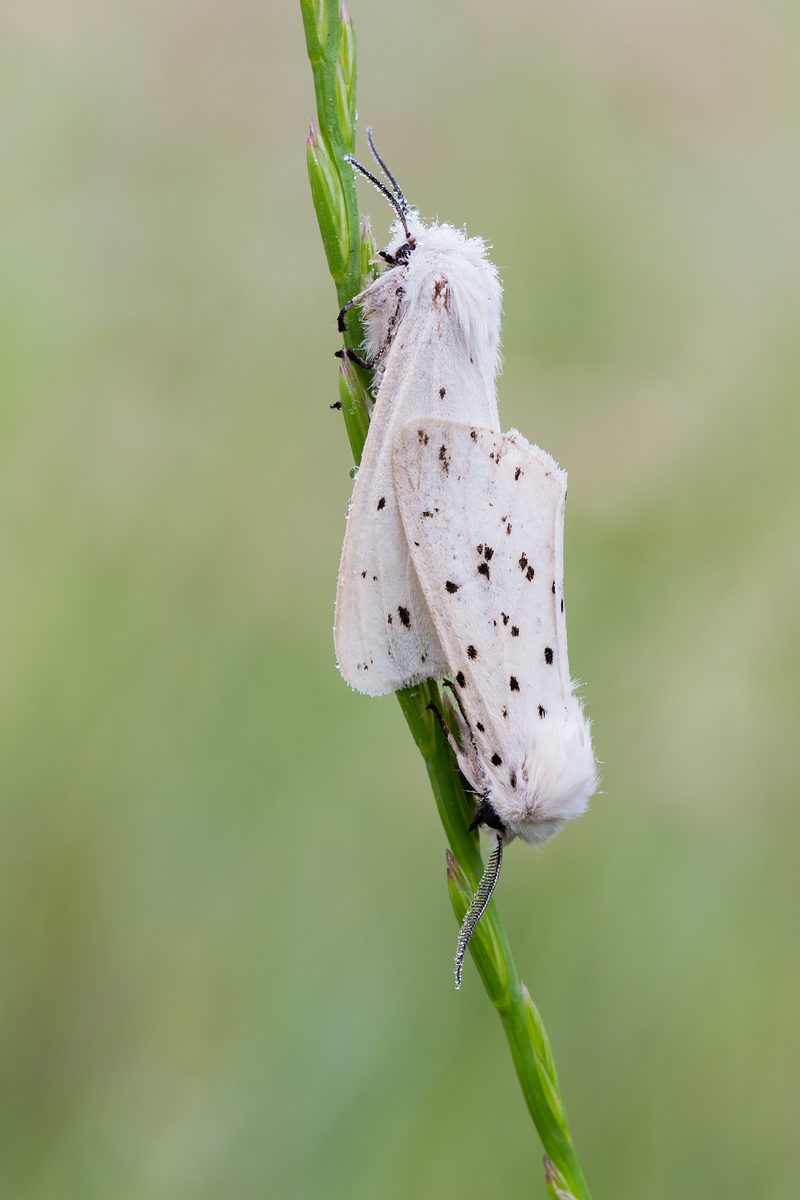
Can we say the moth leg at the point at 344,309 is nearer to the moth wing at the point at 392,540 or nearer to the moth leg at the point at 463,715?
the moth wing at the point at 392,540

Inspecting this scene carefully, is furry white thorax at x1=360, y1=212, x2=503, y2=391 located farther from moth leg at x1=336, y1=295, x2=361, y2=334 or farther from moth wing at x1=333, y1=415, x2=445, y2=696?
moth wing at x1=333, y1=415, x2=445, y2=696

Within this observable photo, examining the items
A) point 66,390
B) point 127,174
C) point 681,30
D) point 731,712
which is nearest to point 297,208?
point 127,174

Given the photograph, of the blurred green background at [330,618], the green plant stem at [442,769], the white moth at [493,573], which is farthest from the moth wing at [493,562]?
the blurred green background at [330,618]

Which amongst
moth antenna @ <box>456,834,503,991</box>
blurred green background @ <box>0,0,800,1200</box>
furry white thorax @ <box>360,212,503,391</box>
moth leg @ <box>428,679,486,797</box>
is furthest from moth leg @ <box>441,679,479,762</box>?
blurred green background @ <box>0,0,800,1200</box>

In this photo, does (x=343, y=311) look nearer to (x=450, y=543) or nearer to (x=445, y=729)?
(x=450, y=543)

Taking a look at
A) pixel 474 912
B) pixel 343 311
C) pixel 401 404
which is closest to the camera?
pixel 474 912

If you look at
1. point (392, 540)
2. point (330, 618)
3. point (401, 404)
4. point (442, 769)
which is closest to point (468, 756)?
point (442, 769)

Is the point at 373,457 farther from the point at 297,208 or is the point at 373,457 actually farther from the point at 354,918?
the point at 297,208
